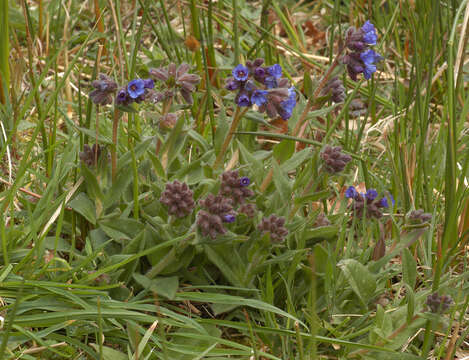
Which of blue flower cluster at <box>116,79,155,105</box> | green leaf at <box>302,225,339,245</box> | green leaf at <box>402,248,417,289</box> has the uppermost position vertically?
blue flower cluster at <box>116,79,155,105</box>

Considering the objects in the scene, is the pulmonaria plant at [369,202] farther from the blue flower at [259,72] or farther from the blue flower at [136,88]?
the blue flower at [136,88]

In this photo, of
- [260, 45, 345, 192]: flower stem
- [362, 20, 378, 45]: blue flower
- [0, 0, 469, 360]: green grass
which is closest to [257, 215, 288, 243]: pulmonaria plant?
[0, 0, 469, 360]: green grass

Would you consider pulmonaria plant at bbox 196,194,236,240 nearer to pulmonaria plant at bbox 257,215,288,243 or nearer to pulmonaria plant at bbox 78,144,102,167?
pulmonaria plant at bbox 257,215,288,243

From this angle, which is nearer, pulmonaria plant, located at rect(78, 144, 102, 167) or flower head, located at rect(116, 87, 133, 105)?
flower head, located at rect(116, 87, 133, 105)

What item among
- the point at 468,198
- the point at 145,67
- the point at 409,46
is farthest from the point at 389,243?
the point at 409,46

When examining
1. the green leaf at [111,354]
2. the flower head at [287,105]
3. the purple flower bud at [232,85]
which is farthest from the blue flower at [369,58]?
the green leaf at [111,354]

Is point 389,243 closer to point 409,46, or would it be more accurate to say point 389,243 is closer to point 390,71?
point 390,71
